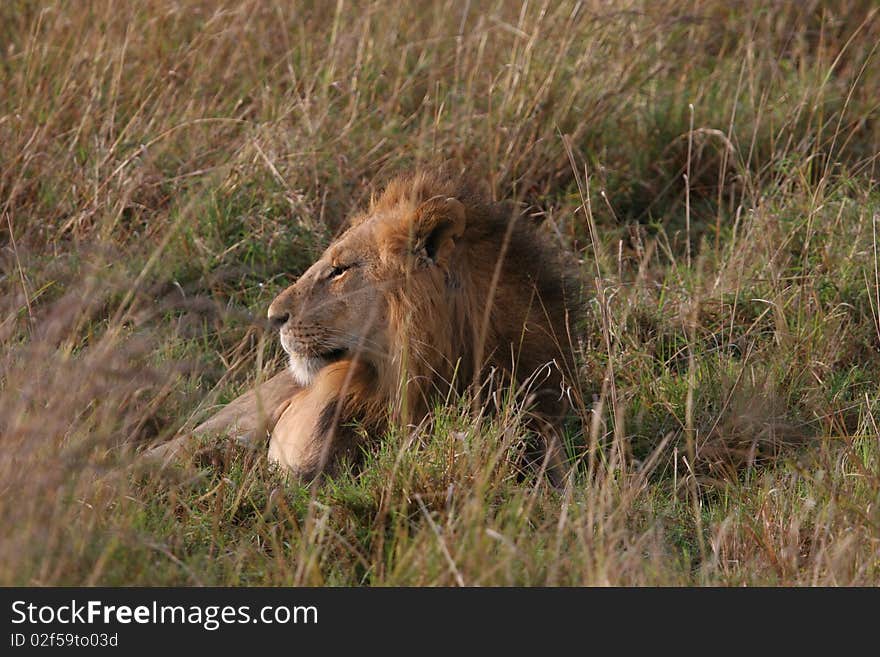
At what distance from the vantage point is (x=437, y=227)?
4.23m

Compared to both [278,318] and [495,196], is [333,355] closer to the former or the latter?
[278,318]

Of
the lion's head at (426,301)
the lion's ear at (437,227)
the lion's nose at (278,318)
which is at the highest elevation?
the lion's ear at (437,227)

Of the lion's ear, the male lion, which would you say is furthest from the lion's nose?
the lion's ear

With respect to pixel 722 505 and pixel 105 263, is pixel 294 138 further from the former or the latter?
pixel 722 505

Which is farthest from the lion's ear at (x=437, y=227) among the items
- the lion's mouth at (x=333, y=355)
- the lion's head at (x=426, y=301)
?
the lion's mouth at (x=333, y=355)

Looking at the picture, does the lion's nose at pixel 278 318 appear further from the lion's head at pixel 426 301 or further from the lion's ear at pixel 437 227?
the lion's ear at pixel 437 227

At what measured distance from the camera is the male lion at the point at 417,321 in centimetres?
423

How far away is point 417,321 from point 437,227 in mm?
298

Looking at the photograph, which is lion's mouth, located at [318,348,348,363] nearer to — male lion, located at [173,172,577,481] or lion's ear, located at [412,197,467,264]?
male lion, located at [173,172,577,481]

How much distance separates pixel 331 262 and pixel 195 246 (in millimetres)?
1459

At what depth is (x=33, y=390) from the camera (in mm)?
3117

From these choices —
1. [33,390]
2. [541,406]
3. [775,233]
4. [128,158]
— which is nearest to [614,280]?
[775,233]

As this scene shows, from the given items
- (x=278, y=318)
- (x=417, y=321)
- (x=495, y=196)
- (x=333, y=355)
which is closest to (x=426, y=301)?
(x=417, y=321)
